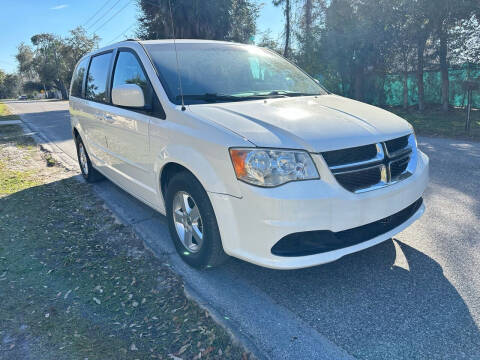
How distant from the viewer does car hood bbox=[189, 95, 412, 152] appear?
7.70ft

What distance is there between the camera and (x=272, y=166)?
2262 millimetres

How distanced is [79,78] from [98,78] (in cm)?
119

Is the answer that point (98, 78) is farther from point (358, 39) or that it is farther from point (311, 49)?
point (311, 49)

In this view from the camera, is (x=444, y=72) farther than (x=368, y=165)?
Yes

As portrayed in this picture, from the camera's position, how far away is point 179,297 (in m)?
2.60

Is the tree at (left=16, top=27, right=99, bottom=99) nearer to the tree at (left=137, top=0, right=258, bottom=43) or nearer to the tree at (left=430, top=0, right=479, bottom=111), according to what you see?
the tree at (left=137, top=0, right=258, bottom=43)

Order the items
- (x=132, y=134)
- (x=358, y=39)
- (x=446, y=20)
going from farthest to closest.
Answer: (x=358, y=39) → (x=446, y=20) → (x=132, y=134)

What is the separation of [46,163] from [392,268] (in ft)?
22.6

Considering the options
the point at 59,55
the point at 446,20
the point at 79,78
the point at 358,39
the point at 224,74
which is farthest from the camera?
the point at 59,55

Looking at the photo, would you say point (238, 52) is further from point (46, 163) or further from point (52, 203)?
point (46, 163)

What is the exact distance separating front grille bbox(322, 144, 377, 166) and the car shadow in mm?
964

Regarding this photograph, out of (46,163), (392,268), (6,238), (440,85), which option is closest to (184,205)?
(392,268)

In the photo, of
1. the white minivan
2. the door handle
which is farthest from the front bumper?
the door handle

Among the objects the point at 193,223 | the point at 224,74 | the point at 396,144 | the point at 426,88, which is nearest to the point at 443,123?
the point at 426,88
